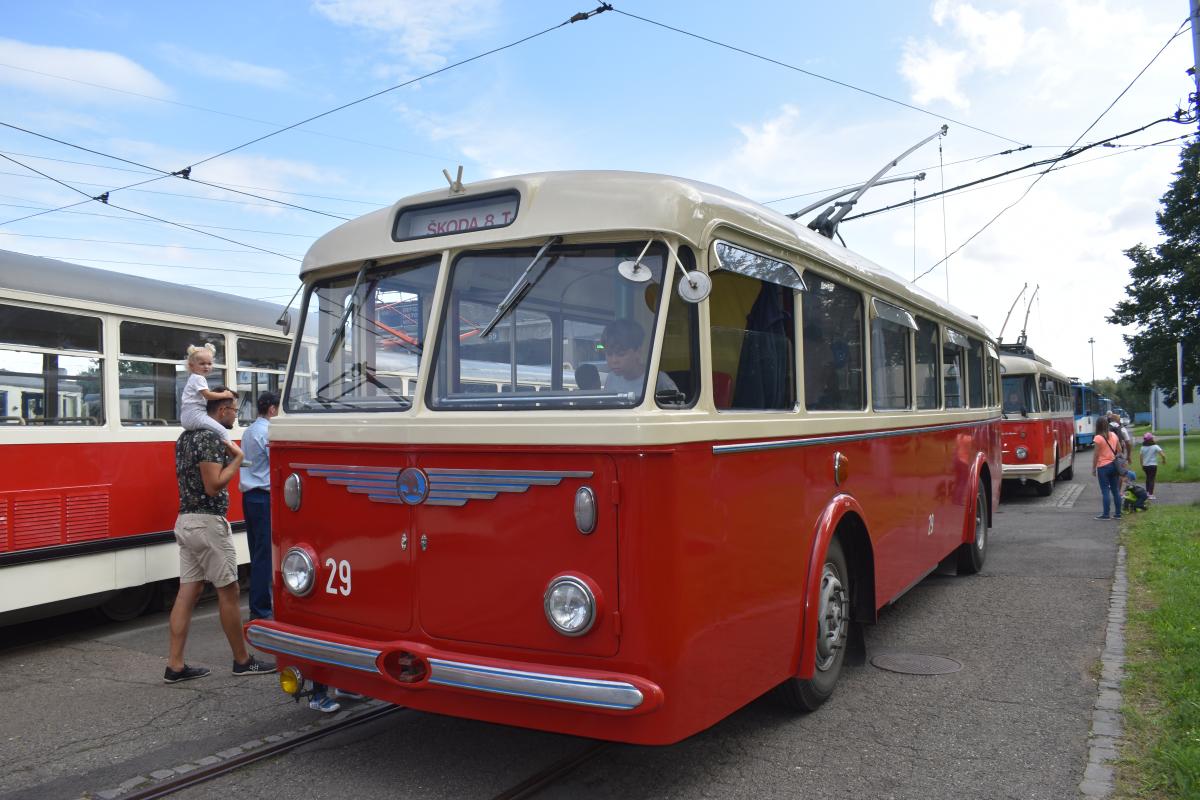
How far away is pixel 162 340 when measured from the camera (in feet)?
26.3

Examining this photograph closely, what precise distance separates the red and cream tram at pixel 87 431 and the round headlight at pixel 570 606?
4.96 meters

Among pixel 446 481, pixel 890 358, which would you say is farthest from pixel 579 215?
pixel 890 358

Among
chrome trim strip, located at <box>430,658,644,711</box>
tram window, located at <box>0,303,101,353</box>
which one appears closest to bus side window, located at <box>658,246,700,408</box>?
chrome trim strip, located at <box>430,658,644,711</box>

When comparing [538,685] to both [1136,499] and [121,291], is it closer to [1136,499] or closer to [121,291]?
[121,291]

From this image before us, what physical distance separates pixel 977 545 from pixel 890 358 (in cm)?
402

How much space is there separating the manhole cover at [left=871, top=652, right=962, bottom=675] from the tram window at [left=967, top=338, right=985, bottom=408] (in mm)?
3525

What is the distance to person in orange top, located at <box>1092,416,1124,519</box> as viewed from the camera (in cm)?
1408

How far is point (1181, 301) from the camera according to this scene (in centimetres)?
3741

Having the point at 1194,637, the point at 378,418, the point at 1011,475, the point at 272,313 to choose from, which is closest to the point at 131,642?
the point at 272,313

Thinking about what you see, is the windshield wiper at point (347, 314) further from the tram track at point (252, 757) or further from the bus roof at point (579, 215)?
the tram track at point (252, 757)

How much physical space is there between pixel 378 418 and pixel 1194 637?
17.9 ft

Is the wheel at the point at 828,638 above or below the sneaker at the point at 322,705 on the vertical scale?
above

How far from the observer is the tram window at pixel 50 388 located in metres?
6.68

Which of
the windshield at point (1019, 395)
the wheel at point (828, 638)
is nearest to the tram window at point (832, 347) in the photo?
the wheel at point (828, 638)
